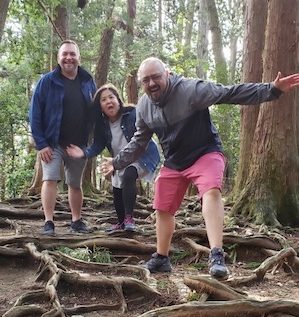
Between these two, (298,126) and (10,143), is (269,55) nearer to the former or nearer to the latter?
(298,126)

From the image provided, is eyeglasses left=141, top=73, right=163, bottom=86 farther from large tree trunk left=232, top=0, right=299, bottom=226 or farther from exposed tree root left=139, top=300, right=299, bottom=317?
large tree trunk left=232, top=0, right=299, bottom=226

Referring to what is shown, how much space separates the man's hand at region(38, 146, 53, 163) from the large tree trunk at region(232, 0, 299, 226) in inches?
98.9

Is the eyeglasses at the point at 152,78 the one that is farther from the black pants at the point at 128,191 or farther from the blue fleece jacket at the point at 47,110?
the blue fleece jacket at the point at 47,110

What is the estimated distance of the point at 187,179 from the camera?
3.84 m

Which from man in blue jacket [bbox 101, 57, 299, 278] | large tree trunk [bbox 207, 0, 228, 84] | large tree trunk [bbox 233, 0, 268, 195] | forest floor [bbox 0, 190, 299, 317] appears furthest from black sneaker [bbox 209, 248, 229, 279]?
large tree trunk [bbox 207, 0, 228, 84]

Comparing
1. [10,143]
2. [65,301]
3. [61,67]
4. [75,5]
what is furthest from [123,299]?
[10,143]

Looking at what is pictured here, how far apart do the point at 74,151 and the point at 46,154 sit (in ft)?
0.94

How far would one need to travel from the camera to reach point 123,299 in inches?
130

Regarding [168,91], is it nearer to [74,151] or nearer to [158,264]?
[158,264]

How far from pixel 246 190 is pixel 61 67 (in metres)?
2.75

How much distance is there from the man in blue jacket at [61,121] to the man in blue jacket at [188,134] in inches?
61.7

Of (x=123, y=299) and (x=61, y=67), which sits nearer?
(x=123, y=299)

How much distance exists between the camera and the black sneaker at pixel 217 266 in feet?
11.2

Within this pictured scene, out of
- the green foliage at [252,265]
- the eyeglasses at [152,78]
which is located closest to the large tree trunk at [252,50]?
the green foliage at [252,265]
